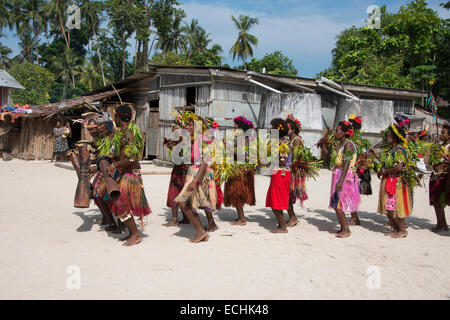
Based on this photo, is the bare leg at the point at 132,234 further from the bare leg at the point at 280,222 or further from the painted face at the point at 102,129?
the bare leg at the point at 280,222

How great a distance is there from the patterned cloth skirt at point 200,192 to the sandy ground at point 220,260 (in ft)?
1.81

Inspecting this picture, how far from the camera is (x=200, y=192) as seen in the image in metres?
5.00

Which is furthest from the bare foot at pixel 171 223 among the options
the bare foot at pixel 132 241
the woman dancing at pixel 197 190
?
the bare foot at pixel 132 241

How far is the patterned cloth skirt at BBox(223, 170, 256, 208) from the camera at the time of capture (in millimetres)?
6086

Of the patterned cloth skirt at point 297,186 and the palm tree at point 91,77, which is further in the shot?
the palm tree at point 91,77

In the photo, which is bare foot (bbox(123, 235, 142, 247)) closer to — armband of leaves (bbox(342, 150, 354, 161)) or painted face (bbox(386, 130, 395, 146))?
armband of leaves (bbox(342, 150, 354, 161))

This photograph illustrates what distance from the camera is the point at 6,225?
5.52 metres

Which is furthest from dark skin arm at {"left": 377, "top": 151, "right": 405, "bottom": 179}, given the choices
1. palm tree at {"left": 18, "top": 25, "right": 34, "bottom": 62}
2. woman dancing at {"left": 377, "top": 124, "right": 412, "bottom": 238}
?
palm tree at {"left": 18, "top": 25, "right": 34, "bottom": 62}

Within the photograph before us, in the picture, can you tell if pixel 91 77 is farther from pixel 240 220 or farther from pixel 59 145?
pixel 240 220

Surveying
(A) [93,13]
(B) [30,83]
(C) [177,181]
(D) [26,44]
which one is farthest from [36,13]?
(C) [177,181]

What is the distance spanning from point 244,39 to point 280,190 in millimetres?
37113

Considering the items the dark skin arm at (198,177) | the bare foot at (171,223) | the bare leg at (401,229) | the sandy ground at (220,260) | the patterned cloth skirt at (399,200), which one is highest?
A: the dark skin arm at (198,177)

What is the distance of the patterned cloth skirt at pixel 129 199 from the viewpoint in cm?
457
